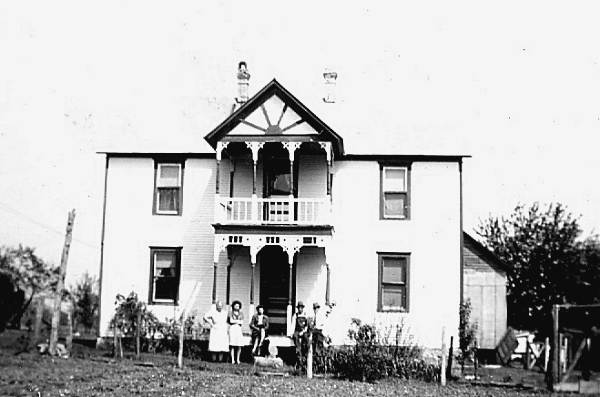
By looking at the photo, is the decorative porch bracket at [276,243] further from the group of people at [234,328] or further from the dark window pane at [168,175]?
the dark window pane at [168,175]

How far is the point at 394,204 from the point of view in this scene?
1131 inches

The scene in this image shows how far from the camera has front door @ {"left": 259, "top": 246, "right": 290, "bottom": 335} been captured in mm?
28562

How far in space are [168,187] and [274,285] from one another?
195 inches

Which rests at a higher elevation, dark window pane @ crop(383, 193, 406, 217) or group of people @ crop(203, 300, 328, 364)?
dark window pane @ crop(383, 193, 406, 217)

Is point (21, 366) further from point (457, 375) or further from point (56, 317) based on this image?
point (457, 375)

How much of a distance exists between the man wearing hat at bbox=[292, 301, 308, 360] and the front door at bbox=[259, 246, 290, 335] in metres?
3.02

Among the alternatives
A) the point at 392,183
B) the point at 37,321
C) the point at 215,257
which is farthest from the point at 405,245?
the point at 37,321

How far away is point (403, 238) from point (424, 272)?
132 centimetres

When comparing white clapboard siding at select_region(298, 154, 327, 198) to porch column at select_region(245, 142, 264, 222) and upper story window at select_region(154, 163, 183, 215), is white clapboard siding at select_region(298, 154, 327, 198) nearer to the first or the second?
porch column at select_region(245, 142, 264, 222)


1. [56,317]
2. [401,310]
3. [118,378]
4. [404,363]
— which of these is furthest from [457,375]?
[56,317]

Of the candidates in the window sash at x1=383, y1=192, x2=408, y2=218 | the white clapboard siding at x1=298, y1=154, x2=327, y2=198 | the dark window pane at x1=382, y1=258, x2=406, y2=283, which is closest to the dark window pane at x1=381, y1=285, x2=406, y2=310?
the dark window pane at x1=382, y1=258, x2=406, y2=283

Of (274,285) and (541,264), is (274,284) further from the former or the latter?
(541,264)

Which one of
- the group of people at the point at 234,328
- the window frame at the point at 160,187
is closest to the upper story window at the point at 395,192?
the group of people at the point at 234,328

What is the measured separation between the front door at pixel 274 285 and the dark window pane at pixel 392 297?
3.24 metres
